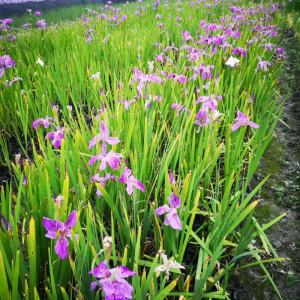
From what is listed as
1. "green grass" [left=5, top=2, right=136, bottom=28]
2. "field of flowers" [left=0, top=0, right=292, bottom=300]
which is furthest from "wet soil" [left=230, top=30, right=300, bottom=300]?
"green grass" [left=5, top=2, right=136, bottom=28]

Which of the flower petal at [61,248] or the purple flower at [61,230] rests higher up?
the purple flower at [61,230]

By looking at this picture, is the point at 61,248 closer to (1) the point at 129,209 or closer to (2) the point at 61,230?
(2) the point at 61,230

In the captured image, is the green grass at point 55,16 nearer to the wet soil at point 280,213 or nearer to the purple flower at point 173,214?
the wet soil at point 280,213

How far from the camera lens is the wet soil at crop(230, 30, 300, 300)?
3.66 feet

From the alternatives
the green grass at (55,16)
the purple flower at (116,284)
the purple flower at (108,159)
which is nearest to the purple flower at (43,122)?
the purple flower at (108,159)

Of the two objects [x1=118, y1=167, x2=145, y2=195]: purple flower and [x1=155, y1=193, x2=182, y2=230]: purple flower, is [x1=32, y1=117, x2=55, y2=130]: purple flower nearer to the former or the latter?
[x1=118, y1=167, x2=145, y2=195]: purple flower

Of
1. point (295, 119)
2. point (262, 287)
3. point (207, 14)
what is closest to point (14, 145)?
point (262, 287)

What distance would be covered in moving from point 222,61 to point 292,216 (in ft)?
5.94

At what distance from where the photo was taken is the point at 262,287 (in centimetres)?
113

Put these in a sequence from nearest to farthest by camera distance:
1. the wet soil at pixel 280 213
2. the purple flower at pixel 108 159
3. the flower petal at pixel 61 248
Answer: the flower petal at pixel 61 248 < the purple flower at pixel 108 159 < the wet soil at pixel 280 213

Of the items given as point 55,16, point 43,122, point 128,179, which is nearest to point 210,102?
point 128,179

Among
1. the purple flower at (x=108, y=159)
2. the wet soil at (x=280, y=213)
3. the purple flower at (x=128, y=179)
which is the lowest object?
the wet soil at (x=280, y=213)

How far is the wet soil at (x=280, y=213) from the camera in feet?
3.66

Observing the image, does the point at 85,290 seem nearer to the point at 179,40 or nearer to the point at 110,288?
the point at 110,288
